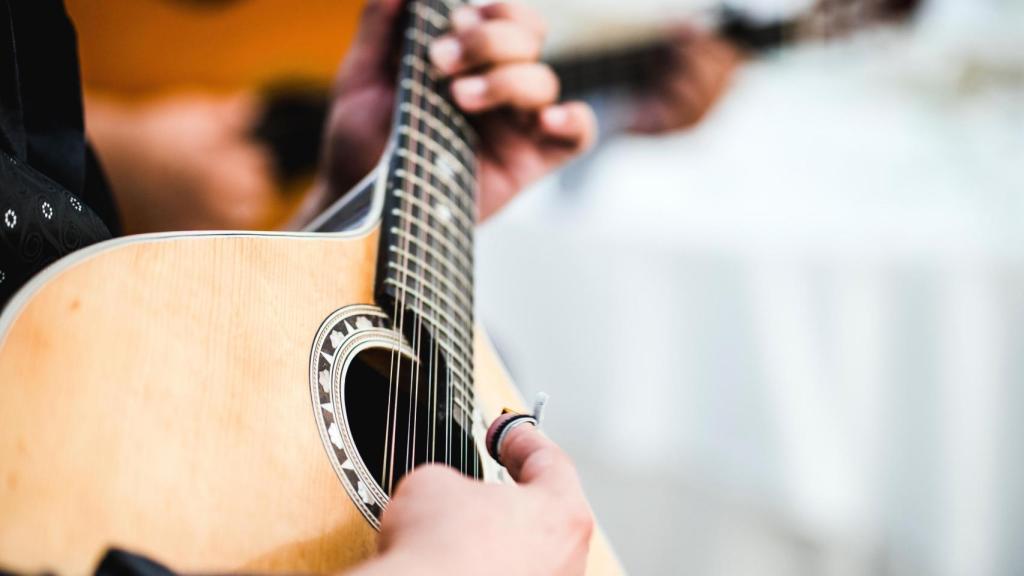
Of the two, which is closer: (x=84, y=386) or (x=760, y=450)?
(x=84, y=386)

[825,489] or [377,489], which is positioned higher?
[377,489]

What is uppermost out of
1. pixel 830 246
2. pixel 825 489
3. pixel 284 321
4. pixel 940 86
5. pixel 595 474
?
pixel 940 86

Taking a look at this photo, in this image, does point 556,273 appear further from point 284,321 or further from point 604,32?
point 284,321

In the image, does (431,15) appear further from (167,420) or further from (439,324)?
(167,420)

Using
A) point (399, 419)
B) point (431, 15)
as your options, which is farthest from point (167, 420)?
point (431, 15)

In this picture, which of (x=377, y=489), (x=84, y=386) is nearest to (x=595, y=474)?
(x=377, y=489)

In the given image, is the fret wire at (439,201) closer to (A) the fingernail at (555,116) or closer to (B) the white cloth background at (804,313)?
(A) the fingernail at (555,116)

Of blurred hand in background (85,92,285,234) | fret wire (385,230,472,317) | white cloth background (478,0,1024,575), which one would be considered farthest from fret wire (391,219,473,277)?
white cloth background (478,0,1024,575)

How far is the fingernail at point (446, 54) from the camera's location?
0.61 metres

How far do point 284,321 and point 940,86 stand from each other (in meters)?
1.69

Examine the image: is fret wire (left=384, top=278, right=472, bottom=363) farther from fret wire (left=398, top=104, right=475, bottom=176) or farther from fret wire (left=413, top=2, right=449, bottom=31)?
fret wire (left=413, top=2, right=449, bottom=31)

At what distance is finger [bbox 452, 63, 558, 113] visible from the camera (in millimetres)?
617

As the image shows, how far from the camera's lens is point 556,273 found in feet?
5.01

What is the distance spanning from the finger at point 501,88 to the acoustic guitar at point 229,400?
18cm
